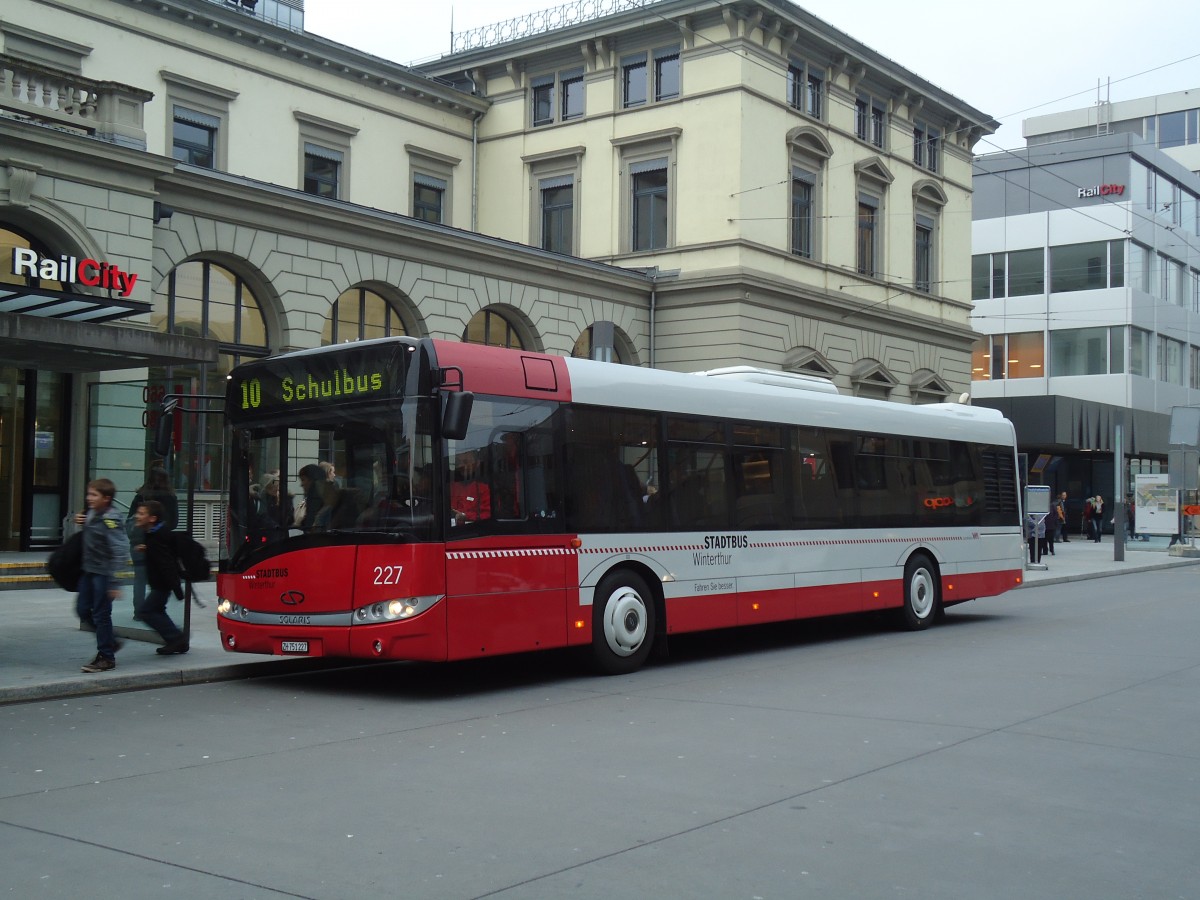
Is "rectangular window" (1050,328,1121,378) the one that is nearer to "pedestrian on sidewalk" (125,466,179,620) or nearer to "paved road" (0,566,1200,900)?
"paved road" (0,566,1200,900)

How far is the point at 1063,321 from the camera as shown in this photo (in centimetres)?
5500

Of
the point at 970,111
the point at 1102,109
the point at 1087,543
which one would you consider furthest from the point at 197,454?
the point at 1102,109

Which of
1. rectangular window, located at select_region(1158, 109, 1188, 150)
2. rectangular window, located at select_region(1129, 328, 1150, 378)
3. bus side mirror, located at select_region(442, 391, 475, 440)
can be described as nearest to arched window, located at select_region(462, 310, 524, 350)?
bus side mirror, located at select_region(442, 391, 475, 440)

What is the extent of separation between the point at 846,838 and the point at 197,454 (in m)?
18.1

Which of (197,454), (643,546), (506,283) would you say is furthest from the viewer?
(506,283)

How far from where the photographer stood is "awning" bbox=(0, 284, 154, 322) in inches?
604

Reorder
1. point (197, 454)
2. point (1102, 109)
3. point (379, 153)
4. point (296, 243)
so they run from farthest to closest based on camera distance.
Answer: point (1102, 109) < point (379, 153) < point (296, 243) < point (197, 454)

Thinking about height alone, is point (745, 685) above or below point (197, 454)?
below

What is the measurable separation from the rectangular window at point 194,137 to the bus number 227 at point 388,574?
1859 cm

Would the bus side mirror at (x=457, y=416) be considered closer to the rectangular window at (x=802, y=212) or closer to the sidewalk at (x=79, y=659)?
the sidewalk at (x=79, y=659)

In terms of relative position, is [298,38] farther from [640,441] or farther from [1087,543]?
[1087,543]

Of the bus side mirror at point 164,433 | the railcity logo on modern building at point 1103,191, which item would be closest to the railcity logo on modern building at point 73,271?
the bus side mirror at point 164,433

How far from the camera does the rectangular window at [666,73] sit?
105 ft

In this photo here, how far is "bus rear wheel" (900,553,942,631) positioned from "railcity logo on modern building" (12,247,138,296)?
12.6 m
